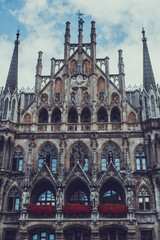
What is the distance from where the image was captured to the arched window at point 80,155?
27.3 metres

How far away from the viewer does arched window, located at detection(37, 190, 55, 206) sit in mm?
26422

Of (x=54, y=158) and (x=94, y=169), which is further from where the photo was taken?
(x=54, y=158)

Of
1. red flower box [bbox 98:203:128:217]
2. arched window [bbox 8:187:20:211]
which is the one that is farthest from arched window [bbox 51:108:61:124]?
red flower box [bbox 98:203:128:217]

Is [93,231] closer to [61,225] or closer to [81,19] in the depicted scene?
[61,225]

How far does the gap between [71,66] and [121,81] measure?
19.2 feet

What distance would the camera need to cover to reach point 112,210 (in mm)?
23844

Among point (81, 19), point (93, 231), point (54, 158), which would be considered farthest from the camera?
point (81, 19)

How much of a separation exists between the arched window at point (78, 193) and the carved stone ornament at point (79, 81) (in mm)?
10172

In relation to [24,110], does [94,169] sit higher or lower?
lower

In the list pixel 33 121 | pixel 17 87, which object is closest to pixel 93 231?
pixel 33 121

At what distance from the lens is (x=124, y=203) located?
83.3ft

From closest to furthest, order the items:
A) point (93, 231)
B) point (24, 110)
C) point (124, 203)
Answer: point (93, 231), point (124, 203), point (24, 110)

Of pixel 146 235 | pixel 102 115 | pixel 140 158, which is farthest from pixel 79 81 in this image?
pixel 146 235

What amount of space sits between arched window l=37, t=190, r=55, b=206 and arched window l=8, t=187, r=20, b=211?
1.89 meters
